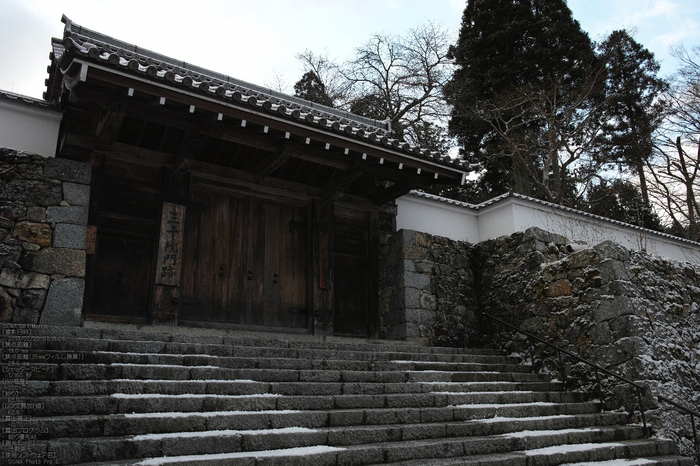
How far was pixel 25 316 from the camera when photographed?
20.4 feet

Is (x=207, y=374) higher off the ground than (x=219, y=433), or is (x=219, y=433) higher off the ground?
(x=207, y=374)

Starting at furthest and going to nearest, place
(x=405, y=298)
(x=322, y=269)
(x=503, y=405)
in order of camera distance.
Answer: (x=405, y=298)
(x=322, y=269)
(x=503, y=405)

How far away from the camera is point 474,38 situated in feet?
68.3

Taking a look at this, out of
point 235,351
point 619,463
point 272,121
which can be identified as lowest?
point 619,463

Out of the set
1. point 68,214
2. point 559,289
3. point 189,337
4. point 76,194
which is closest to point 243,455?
point 189,337

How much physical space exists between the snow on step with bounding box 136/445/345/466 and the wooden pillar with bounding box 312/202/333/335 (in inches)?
177

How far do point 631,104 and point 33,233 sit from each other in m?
21.5

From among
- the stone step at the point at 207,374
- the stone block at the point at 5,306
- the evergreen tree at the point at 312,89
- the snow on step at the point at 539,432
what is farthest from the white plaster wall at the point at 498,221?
the evergreen tree at the point at 312,89

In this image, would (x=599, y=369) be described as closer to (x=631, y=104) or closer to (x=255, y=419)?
(x=255, y=419)

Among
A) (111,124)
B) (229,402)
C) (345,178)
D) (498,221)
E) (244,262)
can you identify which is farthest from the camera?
(498,221)

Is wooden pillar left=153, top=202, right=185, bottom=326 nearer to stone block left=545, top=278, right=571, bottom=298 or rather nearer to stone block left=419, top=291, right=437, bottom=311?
stone block left=419, top=291, right=437, bottom=311

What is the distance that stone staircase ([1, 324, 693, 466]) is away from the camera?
3643 millimetres

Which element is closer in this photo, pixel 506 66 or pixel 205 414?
pixel 205 414

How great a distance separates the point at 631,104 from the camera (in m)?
20.8
